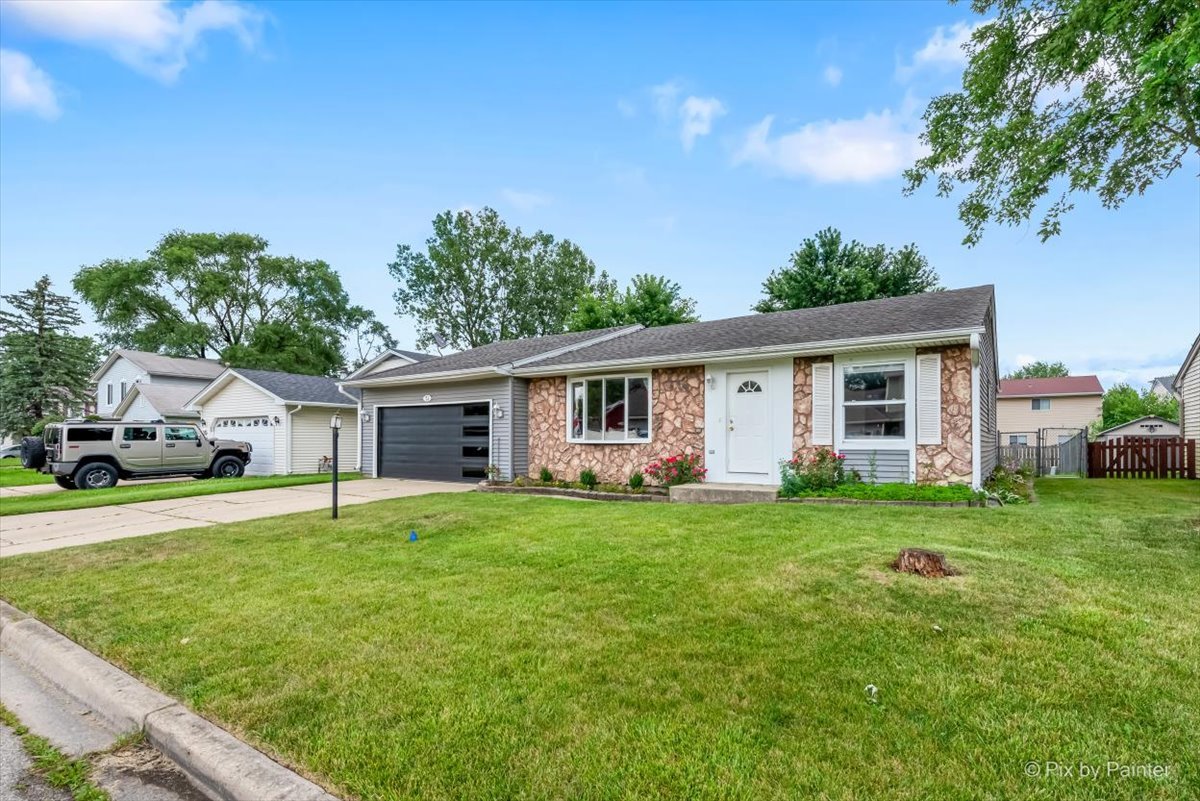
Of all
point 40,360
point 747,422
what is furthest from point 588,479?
point 40,360

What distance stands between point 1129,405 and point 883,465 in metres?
54.1

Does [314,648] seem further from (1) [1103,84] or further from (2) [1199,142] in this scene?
(1) [1103,84]

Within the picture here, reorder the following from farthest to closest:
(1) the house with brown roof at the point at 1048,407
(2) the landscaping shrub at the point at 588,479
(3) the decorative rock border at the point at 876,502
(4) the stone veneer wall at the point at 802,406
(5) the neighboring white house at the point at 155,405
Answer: (1) the house with brown roof at the point at 1048,407, (5) the neighboring white house at the point at 155,405, (2) the landscaping shrub at the point at 588,479, (4) the stone veneer wall at the point at 802,406, (3) the decorative rock border at the point at 876,502

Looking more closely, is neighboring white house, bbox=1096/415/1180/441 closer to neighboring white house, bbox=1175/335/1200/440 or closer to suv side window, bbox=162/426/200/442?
neighboring white house, bbox=1175/335/1200/440

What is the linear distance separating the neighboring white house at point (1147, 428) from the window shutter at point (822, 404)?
38.0m

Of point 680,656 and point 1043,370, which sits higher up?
point 1043,370

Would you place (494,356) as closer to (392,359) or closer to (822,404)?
(822,404)

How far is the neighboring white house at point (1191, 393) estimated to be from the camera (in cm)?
1516

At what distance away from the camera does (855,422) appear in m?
8.95

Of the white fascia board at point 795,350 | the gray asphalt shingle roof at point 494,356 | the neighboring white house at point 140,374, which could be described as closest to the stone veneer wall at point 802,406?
the white fascia board at point 795,350

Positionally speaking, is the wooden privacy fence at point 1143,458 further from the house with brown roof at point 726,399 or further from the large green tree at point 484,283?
the large green tree at point 484,283

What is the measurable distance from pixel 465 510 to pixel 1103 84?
40.0 ft

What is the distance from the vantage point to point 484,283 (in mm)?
34594

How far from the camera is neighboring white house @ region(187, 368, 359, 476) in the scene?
58.4ft
